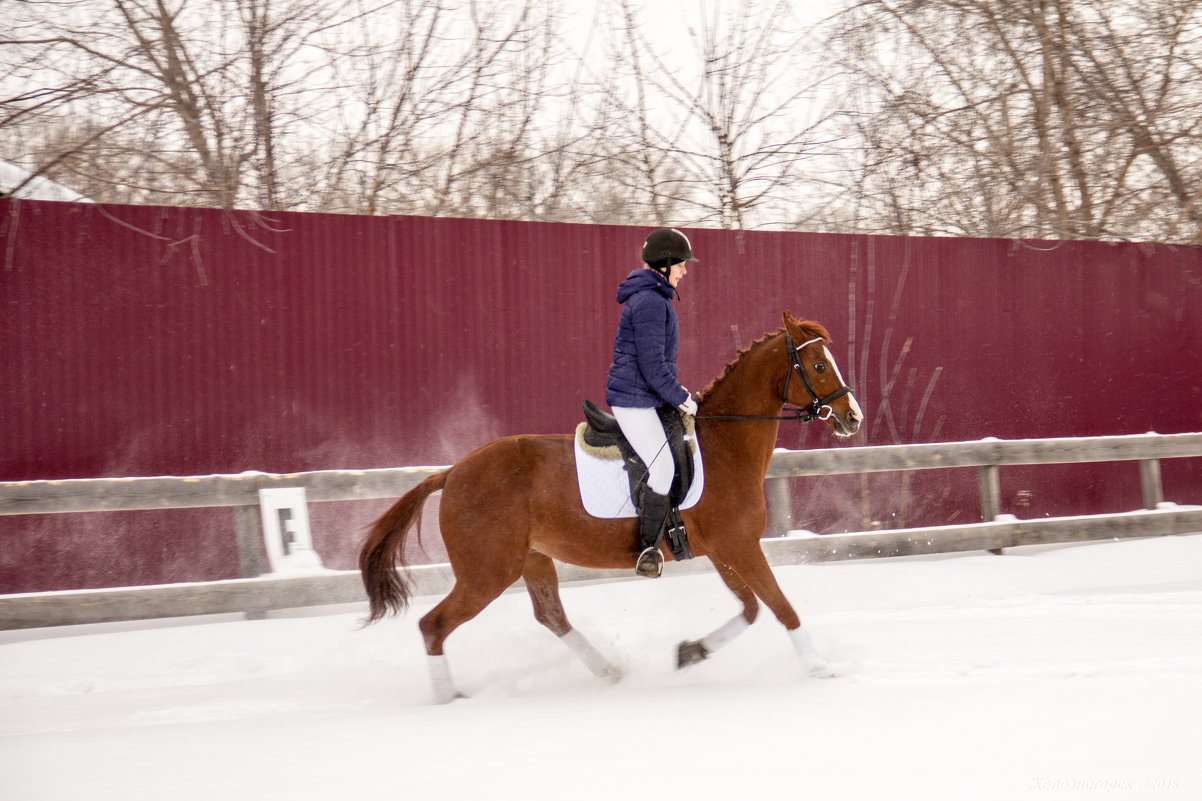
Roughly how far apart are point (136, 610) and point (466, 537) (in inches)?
105

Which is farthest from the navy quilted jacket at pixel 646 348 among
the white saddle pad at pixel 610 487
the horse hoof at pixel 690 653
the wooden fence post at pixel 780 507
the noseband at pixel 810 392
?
the wooden fence post at pixel 780 507

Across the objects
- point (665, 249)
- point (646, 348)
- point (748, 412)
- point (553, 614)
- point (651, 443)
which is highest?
point (665, 249)

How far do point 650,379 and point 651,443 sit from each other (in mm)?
349

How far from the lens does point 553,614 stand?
5410 millimetres

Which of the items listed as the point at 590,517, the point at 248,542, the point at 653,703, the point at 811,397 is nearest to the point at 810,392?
the point at 811,397

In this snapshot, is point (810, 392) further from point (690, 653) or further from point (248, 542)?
A: point (248, 542)

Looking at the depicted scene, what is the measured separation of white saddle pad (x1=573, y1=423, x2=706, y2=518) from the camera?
5.16m

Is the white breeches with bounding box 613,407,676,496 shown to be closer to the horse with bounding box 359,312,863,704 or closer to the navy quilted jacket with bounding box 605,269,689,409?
the navy quilted jacket with bounding box 605,269,689,409

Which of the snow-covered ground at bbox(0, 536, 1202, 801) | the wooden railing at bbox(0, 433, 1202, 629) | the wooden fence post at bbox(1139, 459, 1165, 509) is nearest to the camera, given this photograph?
the snow-covered ground at bbox(0, 536, 1202, 801)

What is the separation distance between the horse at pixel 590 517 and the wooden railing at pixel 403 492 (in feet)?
4.79

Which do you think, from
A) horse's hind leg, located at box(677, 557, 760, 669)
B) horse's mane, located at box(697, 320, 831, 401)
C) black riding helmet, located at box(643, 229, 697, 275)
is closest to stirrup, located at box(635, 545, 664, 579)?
horse's hind leg, located at box(677, 557, 760, 669)

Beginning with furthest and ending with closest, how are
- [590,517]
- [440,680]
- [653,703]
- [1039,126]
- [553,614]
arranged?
[1039,126], [553,614], [590,517], [440,680], [653,703]

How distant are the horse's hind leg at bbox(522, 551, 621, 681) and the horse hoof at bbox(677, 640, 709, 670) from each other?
1.17 ft

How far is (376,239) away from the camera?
7.89 meters
